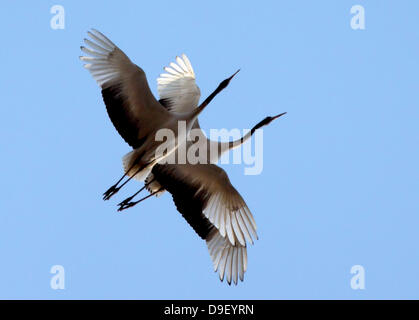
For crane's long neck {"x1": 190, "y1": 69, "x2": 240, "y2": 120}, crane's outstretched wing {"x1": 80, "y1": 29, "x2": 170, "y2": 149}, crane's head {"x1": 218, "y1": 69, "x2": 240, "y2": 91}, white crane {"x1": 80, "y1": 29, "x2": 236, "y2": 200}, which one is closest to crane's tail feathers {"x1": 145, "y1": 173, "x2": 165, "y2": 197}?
white crane {"x1": 80, "y1": 29, "x2": 236, "y2": 200}

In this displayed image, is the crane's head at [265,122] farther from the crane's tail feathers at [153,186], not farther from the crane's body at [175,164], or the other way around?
the crane's tail feathers at [153,186]

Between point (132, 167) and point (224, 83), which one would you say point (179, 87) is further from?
point (132, 167)

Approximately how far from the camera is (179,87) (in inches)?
727

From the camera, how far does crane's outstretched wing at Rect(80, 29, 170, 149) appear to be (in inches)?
641

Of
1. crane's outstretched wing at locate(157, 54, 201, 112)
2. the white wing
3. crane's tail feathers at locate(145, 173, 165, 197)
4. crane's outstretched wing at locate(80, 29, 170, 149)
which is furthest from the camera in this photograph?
crane's outstretched wing at locate(157, 54, 201, 112)

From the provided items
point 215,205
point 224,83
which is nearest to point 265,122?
point 224,83

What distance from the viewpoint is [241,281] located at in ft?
54.3

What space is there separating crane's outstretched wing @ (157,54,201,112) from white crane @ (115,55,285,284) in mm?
1079

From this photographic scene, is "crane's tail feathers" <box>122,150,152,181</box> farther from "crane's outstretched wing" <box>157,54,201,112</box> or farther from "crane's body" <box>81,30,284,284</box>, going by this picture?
"crane's outstretched wing" <box>157,54,201,112</box>

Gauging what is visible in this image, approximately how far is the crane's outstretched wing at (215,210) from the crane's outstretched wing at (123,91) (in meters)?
0.96
